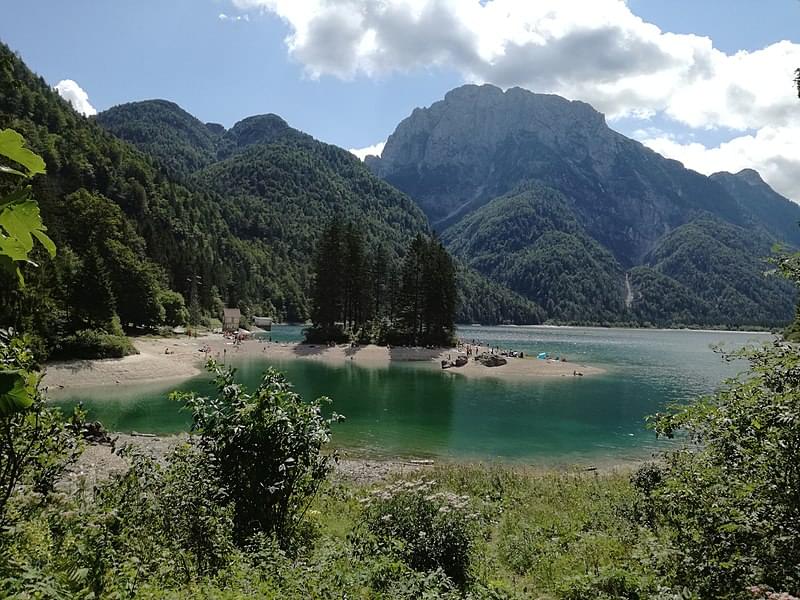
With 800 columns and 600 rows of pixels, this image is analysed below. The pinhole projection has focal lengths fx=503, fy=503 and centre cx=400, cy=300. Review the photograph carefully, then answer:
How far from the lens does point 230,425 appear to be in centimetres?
852

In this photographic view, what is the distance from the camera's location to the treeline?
7544 centimetres

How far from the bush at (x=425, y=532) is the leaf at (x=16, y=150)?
815 cm

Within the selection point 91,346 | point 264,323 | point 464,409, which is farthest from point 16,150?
point 264,323

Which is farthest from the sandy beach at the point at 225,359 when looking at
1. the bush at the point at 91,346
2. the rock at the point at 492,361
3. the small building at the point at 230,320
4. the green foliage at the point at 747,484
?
the green foliage at the point at 747,484

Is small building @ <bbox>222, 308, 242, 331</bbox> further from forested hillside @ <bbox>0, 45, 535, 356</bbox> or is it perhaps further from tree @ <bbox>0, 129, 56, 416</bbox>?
tree @ <bbox>0, 129, 56, 416</bbox>

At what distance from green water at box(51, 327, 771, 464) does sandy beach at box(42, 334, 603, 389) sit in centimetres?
253

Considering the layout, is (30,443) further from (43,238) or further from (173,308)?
(173,308)

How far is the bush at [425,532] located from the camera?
8.79m

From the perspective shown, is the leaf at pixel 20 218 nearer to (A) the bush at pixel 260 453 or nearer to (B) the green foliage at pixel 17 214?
(B) the green foliage at pixel 17 214

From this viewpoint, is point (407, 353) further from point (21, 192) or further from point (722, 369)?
point (21, 192)

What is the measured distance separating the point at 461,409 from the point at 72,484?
29.1 meters

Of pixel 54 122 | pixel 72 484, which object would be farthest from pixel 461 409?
pixel 54 122

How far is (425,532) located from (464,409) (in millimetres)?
28852

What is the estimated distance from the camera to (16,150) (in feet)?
4.31
